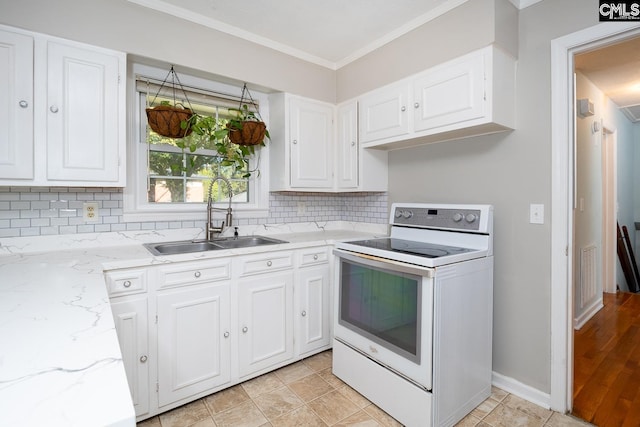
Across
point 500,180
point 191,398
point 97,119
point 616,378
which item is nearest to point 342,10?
point 500,180

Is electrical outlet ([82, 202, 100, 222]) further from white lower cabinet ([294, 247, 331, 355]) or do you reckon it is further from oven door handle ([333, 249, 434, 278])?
oven door handle ([333, 249, 434, 278])

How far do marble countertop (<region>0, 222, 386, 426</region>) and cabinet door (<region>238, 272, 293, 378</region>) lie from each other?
0.56 metres

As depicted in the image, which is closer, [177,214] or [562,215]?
[562,215]

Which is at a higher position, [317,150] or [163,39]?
[163,39]

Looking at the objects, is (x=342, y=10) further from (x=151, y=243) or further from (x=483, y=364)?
(x=483, y=364)

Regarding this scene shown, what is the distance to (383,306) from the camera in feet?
6.18

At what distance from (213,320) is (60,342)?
50.8 inches

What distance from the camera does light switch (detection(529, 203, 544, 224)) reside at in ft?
6.21

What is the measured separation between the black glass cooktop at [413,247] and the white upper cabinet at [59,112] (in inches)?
63.1

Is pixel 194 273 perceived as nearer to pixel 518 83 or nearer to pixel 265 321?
pixel 265 321

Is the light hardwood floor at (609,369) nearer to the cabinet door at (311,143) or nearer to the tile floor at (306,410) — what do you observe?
the tile floor at (306,410)

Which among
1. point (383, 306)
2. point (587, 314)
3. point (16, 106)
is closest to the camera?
point (16, 106)

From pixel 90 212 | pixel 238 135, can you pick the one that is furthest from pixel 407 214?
pixel 90 212

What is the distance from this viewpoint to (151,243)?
220 centimetres
